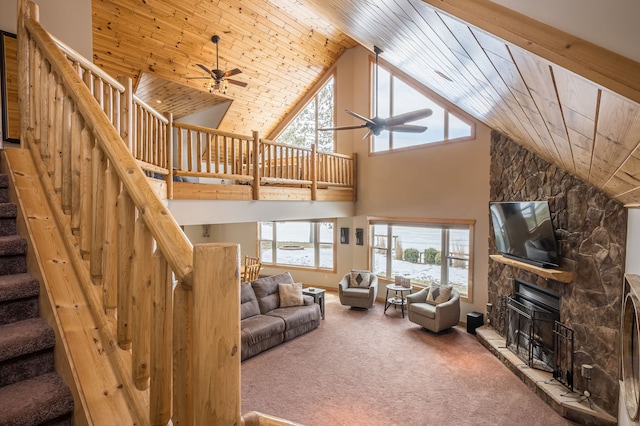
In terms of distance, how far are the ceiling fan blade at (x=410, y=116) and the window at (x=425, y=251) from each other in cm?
300

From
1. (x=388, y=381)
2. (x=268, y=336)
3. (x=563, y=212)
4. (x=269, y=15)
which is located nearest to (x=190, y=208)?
(x=268, y=336)

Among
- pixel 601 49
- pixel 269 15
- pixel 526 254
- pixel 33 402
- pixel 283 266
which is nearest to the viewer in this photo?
pixel 601 49

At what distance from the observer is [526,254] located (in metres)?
4.96

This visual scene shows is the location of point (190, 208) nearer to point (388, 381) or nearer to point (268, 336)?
point (268, 336)

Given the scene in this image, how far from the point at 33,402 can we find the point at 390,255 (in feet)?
24.6

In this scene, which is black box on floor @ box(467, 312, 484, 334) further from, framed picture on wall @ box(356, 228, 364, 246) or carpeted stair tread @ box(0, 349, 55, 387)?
carpeted stair tread @ box(0, 349, 55, 387)

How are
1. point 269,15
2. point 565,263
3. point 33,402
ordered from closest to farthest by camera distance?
point 33,402
point 565,263
point 269,15

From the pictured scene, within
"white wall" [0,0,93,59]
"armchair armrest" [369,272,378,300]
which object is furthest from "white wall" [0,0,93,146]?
"armchair armrest" [369,272,378,300]

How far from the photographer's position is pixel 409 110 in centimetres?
766

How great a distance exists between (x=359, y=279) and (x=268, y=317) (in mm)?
2632

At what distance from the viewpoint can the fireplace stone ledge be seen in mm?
3652

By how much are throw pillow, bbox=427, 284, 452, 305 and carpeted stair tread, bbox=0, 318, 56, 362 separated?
6.15 m

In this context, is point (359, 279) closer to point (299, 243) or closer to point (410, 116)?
point (299, 243)

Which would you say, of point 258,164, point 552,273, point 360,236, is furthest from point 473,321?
point 258,164
